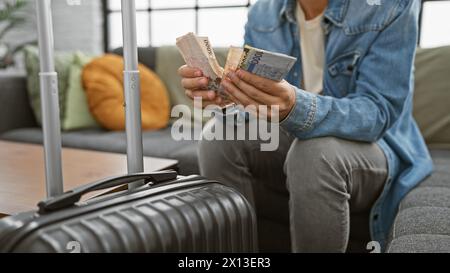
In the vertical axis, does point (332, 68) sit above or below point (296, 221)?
above

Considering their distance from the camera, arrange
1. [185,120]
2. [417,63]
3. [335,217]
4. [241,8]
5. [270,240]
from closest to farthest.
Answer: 1. [335,217]
2. [270,240]
3. [417,63]
4. [185,120]
5. [241,8]

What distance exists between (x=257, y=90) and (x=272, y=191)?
19.8 inches

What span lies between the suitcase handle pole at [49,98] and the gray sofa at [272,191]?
0.57 meters

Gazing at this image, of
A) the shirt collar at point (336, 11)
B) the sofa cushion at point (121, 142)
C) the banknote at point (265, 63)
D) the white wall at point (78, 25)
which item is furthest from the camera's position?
the white wall at point (78, 25)

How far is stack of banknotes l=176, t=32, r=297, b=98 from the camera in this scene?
0.71m

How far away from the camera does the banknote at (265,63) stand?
0.70m

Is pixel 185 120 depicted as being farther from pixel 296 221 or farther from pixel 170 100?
pixel 296 221

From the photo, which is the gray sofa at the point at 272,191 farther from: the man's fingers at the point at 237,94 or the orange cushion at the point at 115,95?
the man's fingers at the point at 237,94

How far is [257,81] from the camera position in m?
0.76

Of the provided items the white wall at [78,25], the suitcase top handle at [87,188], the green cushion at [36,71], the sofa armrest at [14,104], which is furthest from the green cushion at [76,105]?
the suitcase top handle at [87,188]

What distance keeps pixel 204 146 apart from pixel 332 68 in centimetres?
37

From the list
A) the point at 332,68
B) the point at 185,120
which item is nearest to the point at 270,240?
the point at 332,68

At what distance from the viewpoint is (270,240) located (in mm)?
1317

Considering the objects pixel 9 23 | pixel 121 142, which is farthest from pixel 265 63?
pixel 9 23
